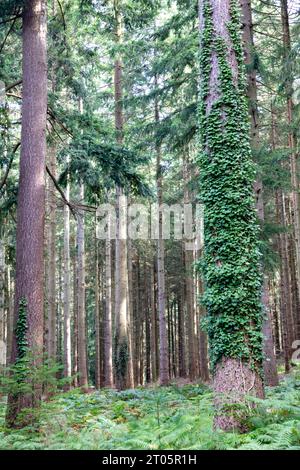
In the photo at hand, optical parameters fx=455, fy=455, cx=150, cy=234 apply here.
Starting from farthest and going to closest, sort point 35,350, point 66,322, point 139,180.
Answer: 1. point 66,322
2. point 139,180
3. point 35,350

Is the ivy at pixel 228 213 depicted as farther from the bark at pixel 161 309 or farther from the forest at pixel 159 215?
the bark at pixel 161 309

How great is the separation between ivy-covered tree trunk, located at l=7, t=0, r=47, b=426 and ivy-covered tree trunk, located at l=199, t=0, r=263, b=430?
292cm

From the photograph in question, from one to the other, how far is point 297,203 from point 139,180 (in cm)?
552

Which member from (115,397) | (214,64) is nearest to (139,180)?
(214,64)

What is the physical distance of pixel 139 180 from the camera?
34.4 ft

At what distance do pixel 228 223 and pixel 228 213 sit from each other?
14cm

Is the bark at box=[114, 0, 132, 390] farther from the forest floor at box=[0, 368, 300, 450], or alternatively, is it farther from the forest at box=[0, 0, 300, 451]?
the forest floor at box=[0, 368, 300, 450]

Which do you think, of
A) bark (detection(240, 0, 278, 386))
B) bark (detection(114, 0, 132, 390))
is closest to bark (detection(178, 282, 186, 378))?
bark (detection(114, 0, 132, 390))

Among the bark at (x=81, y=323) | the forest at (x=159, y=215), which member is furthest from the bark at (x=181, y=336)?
the forest at (x=159, y=215)

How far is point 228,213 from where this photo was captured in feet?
20.1

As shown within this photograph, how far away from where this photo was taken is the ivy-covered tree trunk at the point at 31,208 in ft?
24.3

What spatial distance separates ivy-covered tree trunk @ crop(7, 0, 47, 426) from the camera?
7.41 m

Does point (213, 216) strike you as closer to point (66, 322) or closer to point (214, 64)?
point (214, 64)
